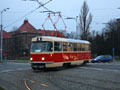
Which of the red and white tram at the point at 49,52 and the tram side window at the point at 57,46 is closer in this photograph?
the red and white tram at the point at 49,52

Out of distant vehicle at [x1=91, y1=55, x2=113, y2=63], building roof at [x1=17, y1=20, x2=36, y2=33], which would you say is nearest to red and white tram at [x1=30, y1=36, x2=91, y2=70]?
distant vehicle at [x1=91, y1=55, x2=113, y2=63]

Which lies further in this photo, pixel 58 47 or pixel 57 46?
pixel 58 47

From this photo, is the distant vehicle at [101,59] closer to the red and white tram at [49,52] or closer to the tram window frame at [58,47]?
the red and white tram at [49,52]

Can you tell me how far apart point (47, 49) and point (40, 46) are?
2.44ft

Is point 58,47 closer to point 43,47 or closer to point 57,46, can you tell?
point 57,46

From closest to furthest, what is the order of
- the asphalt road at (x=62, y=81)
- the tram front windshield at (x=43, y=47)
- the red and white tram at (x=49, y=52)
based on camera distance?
the asphalt road at (x=62, y=81), the red and white tram at (x=49, y=52), the tram front windshield at (x=43, y=47)

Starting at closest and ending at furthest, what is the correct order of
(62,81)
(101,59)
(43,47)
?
(62,81) < (43,47) < (101,59)

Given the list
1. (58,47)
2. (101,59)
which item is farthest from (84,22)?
(58,47)

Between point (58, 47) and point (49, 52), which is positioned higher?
point (58, 47)

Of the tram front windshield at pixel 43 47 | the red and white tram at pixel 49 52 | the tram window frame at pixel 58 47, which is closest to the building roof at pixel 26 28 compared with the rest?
the red and white tram at pixel 49 52

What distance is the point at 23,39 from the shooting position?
284 feet

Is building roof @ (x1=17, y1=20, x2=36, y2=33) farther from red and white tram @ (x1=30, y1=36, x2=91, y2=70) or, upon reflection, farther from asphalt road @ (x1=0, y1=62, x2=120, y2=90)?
asphalt road @ (x1=0, y1=62, x2=120, y2=90)

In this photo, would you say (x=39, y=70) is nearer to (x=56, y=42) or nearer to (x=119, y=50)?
(x=56, y=42)

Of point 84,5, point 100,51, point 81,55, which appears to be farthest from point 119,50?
point 81,55
